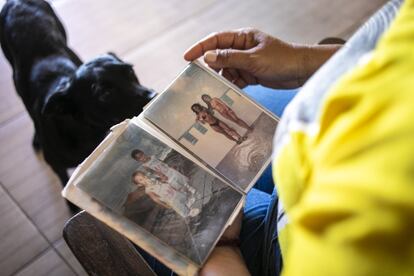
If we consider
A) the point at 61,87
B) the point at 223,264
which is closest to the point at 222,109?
the point at 223,264

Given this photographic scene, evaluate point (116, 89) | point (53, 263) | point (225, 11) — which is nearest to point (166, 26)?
point (225, 11)

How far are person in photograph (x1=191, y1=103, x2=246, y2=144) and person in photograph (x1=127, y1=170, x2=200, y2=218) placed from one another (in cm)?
16

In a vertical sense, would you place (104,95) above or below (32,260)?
above

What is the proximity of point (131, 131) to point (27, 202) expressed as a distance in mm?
825

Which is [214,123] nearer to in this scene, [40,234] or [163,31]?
[40,234]

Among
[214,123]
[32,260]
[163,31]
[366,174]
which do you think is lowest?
[32,260]

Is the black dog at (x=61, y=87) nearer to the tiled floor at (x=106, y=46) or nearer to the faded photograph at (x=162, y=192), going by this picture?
the tiled floor at (x=106, y=46)

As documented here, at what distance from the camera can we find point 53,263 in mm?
1201

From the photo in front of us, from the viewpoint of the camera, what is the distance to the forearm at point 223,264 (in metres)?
0.60

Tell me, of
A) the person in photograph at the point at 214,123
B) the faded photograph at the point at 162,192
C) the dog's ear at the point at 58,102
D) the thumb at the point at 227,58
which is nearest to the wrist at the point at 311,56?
the thumb at the point at 227,58

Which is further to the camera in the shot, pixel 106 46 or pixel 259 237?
pixel 106 46

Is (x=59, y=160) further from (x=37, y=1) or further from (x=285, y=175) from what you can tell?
(x=285, y=175)

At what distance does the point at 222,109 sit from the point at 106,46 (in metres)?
1.06

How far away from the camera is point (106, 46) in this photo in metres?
1.66
